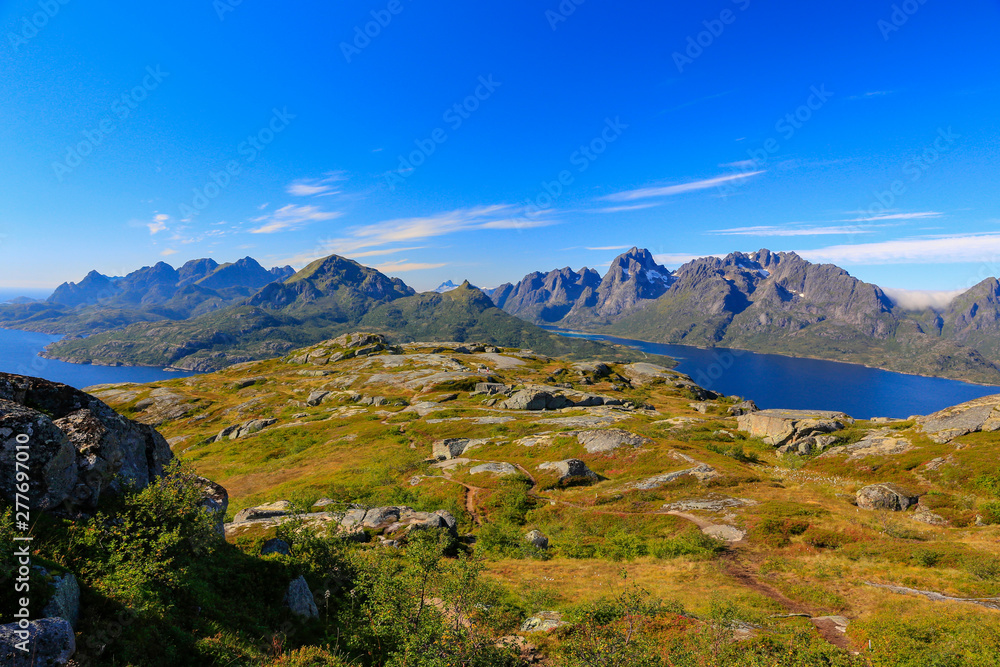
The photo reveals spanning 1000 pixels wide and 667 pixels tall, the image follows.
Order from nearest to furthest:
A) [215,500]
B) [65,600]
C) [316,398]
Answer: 1. [65,600]
2. [215,500]
3. [316,398]

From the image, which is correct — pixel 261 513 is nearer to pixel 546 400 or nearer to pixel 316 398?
pixel 546 400

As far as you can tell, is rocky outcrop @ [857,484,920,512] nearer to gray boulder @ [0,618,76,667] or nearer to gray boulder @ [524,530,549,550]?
gray boulder @ [524,530,549,550]

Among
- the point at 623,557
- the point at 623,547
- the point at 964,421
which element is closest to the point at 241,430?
the point at 623,547

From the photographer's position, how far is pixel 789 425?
48125 mm

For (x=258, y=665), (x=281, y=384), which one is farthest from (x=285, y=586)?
(x=281, y=384)

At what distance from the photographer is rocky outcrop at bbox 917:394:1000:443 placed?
3419 cm

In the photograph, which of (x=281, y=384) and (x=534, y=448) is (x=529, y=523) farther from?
(x=281, y=384)

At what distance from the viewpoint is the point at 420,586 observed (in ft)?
43.5

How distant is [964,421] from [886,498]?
16.6 m

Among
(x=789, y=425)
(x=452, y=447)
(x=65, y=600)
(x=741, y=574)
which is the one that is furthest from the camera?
(x=452, y=447)

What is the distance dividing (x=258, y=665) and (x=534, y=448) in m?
40.1

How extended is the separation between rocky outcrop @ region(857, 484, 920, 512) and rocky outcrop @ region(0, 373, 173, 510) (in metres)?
44.5

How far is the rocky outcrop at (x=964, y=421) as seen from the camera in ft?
112

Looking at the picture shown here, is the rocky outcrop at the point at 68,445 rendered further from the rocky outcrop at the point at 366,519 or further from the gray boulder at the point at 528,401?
the gray boulder at the point at 528,401
